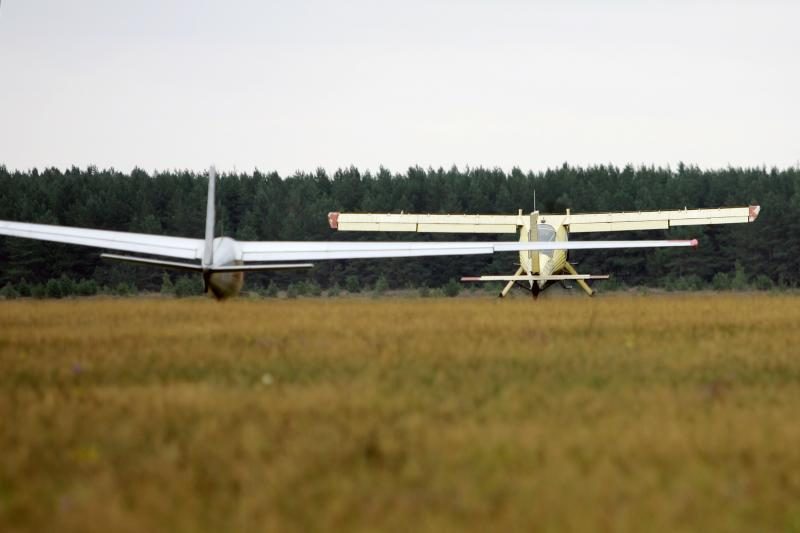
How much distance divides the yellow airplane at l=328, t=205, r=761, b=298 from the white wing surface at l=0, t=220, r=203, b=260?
31.2 feet

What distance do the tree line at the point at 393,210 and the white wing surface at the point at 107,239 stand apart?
134 feet

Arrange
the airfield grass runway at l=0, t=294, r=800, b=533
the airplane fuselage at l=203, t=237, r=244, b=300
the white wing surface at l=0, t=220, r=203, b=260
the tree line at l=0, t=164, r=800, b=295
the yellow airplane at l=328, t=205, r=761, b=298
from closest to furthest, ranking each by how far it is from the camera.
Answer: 1. the airfield grass runway at l=0, t=294, r=800, b=533
2. the white wing surface at l=0, t=220, r=203, b=260
3. the airplane fuselage at l=203, t=237, r=244, b=300
4. the yellow airplane at l=328, t=205, r=761, b=298
5. the tree line at l=0, t=164, r=800, b=295

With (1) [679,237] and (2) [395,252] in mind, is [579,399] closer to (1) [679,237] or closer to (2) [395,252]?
(2) [395,252]

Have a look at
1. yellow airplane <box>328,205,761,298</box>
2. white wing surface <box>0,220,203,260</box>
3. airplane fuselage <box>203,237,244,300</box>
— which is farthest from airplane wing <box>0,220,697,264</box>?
yellow airplane <box>328,205,761,298</box>

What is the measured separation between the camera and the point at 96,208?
93.5 meters

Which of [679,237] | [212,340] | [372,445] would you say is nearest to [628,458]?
[372,445]

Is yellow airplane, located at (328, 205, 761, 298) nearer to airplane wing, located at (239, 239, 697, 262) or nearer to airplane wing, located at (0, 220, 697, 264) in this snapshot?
airplane wing, located at (239, 239, 697, 262)

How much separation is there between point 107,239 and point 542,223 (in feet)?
50.6

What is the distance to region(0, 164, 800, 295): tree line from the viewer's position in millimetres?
83500

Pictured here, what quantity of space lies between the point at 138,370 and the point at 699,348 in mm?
5212

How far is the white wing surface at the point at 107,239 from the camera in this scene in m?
25.3

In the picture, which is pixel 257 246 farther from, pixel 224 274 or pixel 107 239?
pixel 107 239

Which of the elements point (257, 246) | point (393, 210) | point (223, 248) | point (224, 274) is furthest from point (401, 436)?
point (393, 210)

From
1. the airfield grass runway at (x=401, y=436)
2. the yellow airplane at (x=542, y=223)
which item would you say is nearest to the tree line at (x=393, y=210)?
the yellow airplane at (x=542, y=223)
